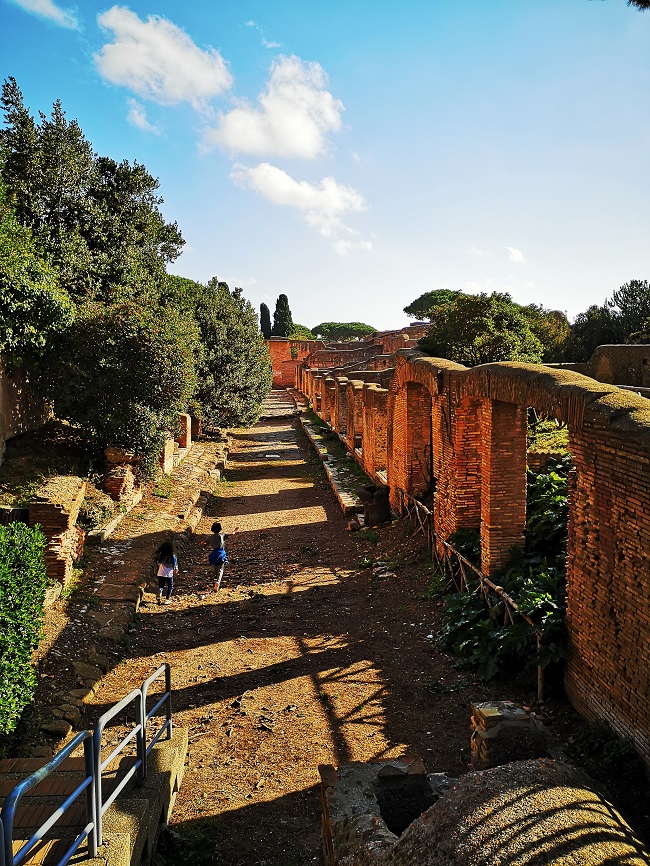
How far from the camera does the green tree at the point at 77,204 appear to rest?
13.3m

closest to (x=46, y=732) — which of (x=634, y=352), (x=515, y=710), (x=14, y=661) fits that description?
(x=14, y=661)

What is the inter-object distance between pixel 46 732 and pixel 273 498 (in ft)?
39.4

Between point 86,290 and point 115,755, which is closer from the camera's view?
point 115,755

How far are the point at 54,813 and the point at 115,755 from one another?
119cm

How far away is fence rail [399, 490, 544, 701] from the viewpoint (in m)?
6.55

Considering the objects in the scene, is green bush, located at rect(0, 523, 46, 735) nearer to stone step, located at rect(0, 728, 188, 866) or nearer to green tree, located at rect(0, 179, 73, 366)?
stone step, located at rect(0, 728, 188, 866)

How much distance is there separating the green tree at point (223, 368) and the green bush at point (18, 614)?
613 inches

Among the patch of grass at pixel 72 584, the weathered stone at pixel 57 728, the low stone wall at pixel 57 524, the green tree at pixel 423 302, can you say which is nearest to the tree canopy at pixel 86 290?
the low stone wall at pixel 57 524

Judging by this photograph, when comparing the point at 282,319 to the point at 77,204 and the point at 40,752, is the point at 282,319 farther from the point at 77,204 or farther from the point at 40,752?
the point at 40,752

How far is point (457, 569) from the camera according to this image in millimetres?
9227

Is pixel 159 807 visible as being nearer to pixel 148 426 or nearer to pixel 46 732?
pixel 46 732

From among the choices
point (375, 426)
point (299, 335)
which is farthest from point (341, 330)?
point (375, 426)

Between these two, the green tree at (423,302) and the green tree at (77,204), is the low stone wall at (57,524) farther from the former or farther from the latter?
the green tree at (423,302)

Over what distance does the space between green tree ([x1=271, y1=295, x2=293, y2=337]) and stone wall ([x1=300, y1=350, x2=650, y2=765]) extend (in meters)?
60.3
